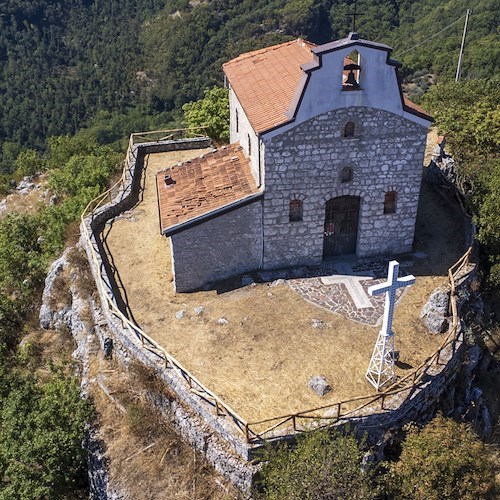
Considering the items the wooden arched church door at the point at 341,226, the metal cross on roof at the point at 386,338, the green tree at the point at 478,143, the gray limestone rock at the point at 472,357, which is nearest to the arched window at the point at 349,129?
the wooden arched church door at the point at 341,226

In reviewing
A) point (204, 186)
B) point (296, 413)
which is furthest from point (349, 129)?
point (296, 413)

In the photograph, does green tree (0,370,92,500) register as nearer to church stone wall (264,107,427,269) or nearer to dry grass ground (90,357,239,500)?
dry grass ground (90,357,239,500)

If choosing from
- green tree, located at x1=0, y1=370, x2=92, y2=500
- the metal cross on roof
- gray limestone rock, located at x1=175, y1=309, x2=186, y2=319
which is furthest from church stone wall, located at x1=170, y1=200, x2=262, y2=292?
the metal cross on roof

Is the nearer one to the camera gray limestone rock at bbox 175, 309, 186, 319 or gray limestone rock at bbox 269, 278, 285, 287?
gray limestone rock at bbox 175, 309, 186, 319

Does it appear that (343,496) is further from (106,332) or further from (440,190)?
(440,190)

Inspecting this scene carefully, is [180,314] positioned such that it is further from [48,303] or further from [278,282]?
[48,303]

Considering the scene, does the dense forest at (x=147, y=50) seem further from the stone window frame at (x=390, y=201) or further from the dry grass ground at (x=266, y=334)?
the stone window frame at (x=390, y=201)
